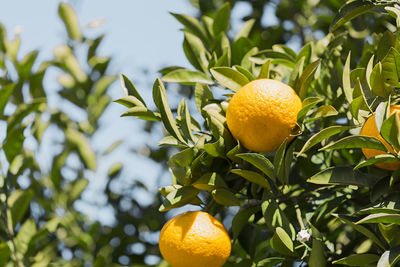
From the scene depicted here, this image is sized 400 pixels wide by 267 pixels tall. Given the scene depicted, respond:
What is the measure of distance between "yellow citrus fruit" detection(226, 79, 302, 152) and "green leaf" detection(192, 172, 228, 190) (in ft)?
0.35

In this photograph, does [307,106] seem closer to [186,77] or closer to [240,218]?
[240,218]

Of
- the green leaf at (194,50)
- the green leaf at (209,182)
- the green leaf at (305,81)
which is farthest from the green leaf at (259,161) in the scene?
the green leaf at (194,50)

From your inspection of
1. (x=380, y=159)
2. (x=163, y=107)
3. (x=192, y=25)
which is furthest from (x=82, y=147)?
(x=380, y=159)

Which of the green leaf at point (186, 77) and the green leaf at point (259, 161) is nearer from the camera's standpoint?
the green leaf at point (259, 161)

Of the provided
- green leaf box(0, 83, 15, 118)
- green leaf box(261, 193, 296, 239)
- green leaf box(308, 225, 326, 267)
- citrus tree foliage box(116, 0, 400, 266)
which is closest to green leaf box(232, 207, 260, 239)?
citrus tree foliage box(116, 0, 400, 266)

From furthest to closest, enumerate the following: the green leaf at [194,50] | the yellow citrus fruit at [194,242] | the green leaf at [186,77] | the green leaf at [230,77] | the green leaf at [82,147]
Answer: the green leaf at [82,147]
the green leaf at [194,50]
the green leaf at [186,77]
the green leaf at [230,77]
the yellow citrus fruit at [194,242]

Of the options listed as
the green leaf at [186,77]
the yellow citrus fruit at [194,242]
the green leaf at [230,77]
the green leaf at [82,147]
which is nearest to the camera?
the yellow citrus fruit at [194,242]

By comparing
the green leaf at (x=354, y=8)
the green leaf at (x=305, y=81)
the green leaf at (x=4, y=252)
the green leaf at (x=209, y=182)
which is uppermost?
the green leaf at (x=354, y=8)

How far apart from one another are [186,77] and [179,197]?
0.41 m

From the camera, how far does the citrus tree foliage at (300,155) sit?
1.07 metres

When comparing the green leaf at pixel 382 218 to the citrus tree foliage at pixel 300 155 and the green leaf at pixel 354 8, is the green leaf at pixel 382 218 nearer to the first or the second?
the citrus tree foliage at pixel 300 155

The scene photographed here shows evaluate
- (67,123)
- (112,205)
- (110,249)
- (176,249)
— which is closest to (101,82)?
(67,123)

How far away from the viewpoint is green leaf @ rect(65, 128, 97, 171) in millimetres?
2168

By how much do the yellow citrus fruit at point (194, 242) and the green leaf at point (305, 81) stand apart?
15.1 inches
